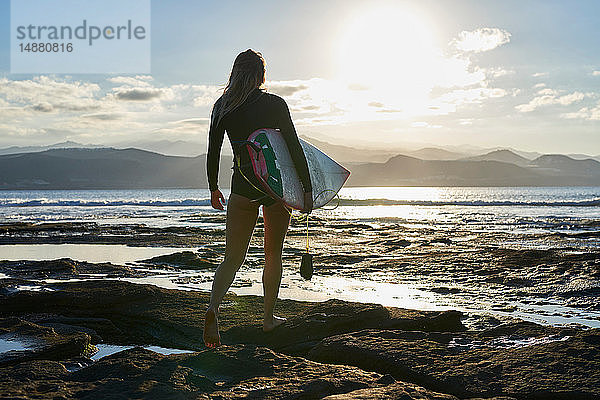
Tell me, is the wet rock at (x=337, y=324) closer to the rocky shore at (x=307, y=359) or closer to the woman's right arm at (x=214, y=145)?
the rocky shore at (x=307, y=359)

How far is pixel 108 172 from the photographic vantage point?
16950 centimetres

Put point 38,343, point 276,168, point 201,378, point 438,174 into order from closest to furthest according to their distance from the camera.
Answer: point 201,378
point 38,343
point 276,168
point 438,174

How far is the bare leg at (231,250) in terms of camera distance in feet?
12.7

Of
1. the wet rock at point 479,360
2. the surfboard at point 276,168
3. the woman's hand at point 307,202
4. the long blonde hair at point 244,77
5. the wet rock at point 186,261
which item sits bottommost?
the wet rock at point 186,261

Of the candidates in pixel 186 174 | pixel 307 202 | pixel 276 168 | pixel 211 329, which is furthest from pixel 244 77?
pixel 186 174

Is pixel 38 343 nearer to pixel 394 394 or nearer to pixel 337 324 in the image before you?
pixel 337 324

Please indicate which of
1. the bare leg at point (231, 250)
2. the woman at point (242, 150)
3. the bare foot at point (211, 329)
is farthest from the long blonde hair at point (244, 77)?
the bare foot at point (211, 329)

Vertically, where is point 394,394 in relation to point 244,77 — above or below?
below

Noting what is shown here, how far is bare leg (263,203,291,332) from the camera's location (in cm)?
402

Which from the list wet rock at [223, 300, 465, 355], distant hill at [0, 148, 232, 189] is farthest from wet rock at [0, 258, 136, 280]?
distant hill at [0, 148, 232, 189]

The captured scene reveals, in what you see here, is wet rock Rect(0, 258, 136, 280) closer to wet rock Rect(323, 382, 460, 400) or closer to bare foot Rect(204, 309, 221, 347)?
bare foot Rect(204, 309, 221, 347)

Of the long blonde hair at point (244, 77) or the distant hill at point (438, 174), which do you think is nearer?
the long blonde hair at point (244, 77)

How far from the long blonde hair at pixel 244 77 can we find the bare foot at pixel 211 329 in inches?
58.8

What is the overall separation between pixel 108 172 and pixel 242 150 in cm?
17656
